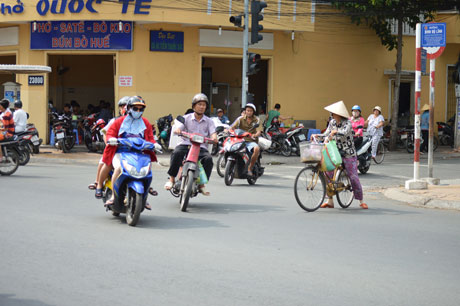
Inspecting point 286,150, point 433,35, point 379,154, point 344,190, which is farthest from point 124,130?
point 286,150

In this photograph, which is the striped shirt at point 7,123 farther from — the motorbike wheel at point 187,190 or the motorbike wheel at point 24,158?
the motorbike wheel at point 187,190

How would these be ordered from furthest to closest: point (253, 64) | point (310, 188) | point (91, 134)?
1. point (91, 134)
2. point (253, 64)
3. point (310, 188)

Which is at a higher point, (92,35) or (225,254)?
(92,35)

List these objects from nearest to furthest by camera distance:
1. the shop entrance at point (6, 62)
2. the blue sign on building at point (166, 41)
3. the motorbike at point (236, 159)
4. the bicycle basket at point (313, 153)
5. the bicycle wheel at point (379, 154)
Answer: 1. the bicycle basket at point (313, 153)
2. the motorbike at point (236, 159)
3. the bicycle wheel at point (379, 154)
4. the blue sign on building at point (166, 41)
5. the shop entrance at point (6, 62)

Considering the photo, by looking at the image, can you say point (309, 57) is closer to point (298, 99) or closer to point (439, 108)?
point (298, 99)

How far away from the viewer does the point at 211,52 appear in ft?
79.6

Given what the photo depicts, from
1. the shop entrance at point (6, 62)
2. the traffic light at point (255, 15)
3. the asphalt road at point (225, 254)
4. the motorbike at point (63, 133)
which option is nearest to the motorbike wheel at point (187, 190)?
the asphalt road at point (225, 254)

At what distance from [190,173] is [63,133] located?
12464mm

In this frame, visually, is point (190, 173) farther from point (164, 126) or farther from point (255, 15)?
point (164, 126)

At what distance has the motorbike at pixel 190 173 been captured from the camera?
9.85 m

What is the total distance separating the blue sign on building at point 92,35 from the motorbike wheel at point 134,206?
611 inches

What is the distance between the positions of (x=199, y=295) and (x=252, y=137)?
9.00 m

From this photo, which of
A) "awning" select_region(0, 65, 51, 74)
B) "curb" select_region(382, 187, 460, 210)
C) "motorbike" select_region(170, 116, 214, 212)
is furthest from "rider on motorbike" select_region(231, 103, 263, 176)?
"awning" select_region(0, 65, 51, 74)

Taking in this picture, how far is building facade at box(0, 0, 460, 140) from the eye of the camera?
2272 cm
